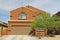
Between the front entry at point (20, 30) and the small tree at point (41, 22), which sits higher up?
the small tree at point (41, 22)

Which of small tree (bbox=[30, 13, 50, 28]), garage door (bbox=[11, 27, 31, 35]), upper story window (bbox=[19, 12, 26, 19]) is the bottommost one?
garage door (bbox=[11, 27, 31, 35])

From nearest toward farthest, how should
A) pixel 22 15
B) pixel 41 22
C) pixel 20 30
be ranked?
pixel 41 22
pixel 20 30
pixel 22 15

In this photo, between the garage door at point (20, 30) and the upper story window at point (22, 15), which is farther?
the upper story window at point (22, 15)

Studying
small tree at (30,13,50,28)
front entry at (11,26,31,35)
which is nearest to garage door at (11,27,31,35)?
front entry at (11,26,31,35)

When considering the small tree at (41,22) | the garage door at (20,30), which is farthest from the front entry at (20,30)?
the small tree at (41,22)

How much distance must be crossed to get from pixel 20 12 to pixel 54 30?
55.2ft

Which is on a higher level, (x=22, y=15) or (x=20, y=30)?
(x=22, y=15)

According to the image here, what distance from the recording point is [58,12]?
52.9 metres

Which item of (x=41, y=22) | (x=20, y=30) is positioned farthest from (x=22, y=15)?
(x=41, y=22)

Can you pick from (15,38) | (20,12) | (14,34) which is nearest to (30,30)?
(14,34)

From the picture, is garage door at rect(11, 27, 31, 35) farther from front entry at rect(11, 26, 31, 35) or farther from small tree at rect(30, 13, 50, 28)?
small tree at rect(30, 13, 50, 28)

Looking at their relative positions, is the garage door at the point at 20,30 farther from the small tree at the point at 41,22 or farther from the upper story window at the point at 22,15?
the upper story window at the point at 22,15

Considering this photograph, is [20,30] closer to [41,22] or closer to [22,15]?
[41,22]

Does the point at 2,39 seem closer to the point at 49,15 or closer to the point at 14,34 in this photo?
the point at 14,34
